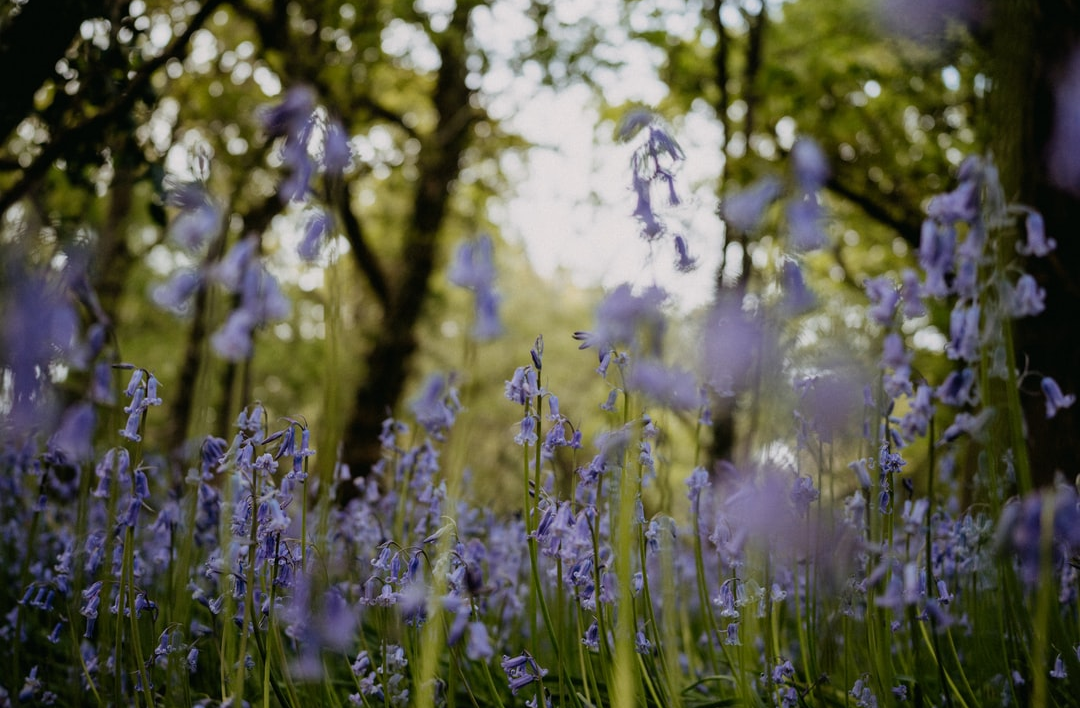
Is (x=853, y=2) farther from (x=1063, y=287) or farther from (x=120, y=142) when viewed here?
(x=120, y=142)

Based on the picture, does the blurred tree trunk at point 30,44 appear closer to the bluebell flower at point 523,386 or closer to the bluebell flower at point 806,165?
the bluebell flower at point 523,386

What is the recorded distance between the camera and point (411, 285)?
37.2 feet

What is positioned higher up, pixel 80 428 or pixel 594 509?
pixel 80 428

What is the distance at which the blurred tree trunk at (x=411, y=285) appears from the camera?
10.8 metres

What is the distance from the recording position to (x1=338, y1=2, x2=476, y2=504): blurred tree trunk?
10.8 m

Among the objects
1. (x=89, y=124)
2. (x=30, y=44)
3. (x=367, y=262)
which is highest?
(x=367, y=262)

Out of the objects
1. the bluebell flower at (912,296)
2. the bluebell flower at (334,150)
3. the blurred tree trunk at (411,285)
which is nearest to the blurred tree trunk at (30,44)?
the bluebell flower at (334,150)

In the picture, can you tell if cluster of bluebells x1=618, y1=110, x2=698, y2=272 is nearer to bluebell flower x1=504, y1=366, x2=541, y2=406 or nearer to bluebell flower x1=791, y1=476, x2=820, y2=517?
bluebell flower x1=504, y1=366, x2=541, y2=406

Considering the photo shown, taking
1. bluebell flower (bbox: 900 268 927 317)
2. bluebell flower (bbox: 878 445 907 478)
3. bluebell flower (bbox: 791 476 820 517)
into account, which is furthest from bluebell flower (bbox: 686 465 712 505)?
bluebell flower (bbox: 900 268 927 317)

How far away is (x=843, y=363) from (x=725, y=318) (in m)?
0.47

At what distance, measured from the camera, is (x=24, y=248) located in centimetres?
252

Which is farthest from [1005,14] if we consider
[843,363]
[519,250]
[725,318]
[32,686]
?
[519,250]

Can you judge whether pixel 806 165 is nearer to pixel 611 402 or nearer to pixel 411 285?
pixel 611 402

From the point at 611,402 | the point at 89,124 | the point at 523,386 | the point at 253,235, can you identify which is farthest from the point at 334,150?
the point at 89,124
